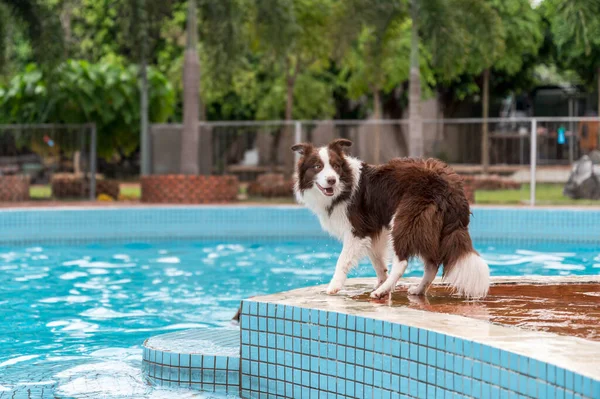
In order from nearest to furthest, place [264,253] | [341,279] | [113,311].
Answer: [341,279], [113,311], [264,253]

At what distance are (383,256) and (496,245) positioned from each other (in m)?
8.33

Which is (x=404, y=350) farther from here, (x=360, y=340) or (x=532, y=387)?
(x=532, y=387)

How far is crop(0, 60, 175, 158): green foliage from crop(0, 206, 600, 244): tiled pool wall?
559 cm

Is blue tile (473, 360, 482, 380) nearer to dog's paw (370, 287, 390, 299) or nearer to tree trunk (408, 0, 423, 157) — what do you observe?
dog's paw (370, 287, 390, 299)

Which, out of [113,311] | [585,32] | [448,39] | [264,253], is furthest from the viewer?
[448,39]

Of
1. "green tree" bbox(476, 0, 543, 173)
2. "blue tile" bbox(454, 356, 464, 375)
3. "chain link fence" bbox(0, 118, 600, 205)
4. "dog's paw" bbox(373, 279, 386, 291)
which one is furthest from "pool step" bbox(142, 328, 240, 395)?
"green tree" bbox(476, 0, 543, 173)

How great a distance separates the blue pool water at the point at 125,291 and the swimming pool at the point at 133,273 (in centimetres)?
1

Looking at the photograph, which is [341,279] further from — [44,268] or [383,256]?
[44,268]

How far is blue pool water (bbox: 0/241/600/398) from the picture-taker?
6503 mm

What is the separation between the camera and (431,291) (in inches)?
253

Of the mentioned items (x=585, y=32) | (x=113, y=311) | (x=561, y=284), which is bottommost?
(x=113, y=311)

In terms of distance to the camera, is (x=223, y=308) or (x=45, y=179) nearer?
(x=223, y=308)

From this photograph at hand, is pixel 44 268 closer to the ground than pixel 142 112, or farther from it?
closer to the ground

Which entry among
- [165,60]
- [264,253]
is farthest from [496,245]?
[165,60]
